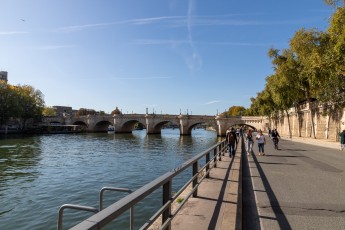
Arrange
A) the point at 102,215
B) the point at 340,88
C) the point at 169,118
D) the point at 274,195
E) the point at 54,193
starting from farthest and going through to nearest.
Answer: the point at 169,118
the point at 340,88
the point at 54,193
the point at 274,195
the point at 102,215

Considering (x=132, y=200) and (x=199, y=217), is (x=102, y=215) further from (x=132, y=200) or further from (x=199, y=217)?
(x=199, y=217)

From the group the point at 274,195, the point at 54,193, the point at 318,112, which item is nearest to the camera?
the point at 274,195

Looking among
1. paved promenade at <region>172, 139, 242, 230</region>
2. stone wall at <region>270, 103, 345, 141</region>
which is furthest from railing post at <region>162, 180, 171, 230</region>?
stone wall at <region>270, 103, 345, 141</region>

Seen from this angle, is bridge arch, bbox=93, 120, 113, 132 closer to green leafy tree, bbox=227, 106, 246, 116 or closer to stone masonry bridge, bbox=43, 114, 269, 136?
stone masonry bridge, bbox=43, 114, 269, 136

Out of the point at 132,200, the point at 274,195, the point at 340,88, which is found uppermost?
the point at 340,88

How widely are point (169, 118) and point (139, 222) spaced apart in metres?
76.6

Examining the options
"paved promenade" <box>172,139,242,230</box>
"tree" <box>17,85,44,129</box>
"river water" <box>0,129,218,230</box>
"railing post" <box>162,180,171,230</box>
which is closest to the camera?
"railing post" <box>162,180,171,230</box>

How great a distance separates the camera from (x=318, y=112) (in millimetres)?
42781

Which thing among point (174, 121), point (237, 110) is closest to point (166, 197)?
point (174, 121)

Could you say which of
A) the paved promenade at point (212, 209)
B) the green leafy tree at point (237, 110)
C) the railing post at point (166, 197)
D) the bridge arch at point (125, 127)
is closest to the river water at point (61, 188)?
the paved promenade at point (212, 209)

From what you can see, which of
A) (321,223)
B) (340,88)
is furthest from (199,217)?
(340,88)

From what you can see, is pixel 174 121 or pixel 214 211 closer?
pixel 214 211

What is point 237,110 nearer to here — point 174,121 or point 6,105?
point 174,121

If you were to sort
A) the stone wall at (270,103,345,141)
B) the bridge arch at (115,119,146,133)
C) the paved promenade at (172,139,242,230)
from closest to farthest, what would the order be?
the paved promenade at (172,139,242,230)
the stone wall at (270,103,345,141)
the bridge arch at (115,119,146,133)
